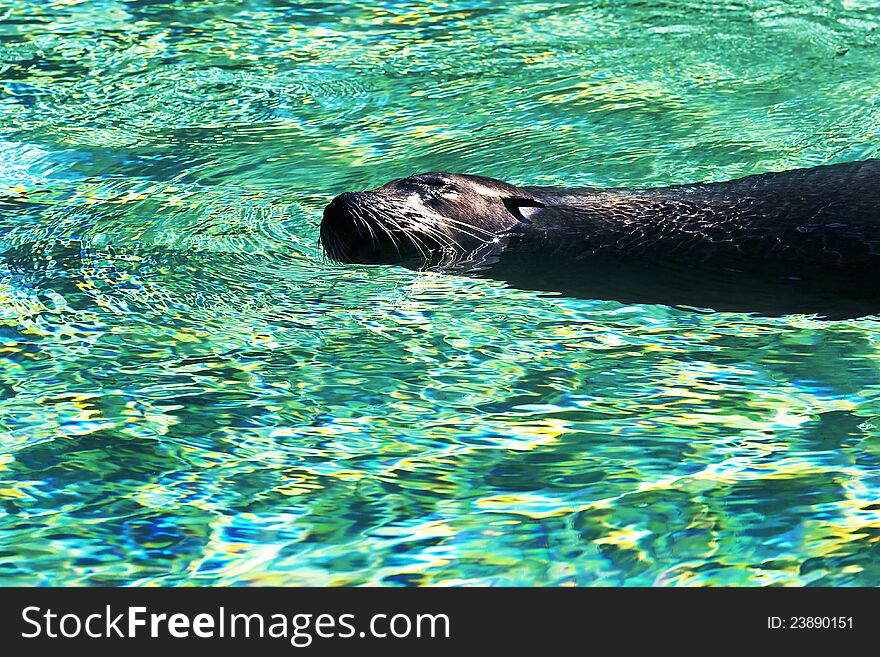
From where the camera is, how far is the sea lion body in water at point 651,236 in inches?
178

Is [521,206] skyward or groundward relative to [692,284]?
skyward

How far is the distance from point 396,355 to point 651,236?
133 cm

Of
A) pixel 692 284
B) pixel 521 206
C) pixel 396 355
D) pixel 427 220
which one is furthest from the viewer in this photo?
pixel 521 206

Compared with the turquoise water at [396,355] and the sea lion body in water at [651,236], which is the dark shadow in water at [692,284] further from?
the turquoise water at [396,355]

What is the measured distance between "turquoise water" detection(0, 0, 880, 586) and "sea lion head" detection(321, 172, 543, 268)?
0.46ft

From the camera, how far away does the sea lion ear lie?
5.39 metres

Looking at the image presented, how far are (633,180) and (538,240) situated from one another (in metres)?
1.04

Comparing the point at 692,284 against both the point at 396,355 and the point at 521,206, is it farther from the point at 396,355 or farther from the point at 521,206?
the point at 396,355

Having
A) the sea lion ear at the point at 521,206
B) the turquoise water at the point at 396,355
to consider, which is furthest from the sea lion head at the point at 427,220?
the turquoise water at the point at 396,355

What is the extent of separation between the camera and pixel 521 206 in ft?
17.8

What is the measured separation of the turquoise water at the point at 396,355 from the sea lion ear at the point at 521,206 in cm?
63

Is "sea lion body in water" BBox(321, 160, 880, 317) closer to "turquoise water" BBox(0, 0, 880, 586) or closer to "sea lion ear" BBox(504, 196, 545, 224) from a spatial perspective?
"sea lion ear" BBox(504, 196, 545, 224)

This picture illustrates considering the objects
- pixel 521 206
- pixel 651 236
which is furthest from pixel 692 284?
pixel 521 206

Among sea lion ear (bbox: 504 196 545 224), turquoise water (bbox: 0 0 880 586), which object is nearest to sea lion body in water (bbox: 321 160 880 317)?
sea lion ear (bbox: 504 196 545 224)
